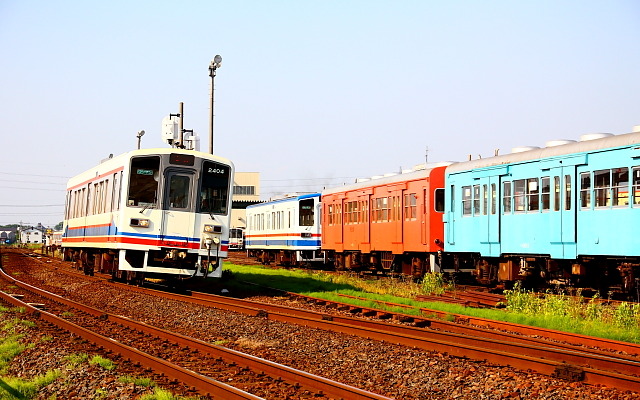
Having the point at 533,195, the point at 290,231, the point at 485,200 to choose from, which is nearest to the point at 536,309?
the point at 533,195

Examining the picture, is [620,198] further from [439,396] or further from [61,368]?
[61,368]

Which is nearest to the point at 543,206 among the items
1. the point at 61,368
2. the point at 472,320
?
the point at 472,320

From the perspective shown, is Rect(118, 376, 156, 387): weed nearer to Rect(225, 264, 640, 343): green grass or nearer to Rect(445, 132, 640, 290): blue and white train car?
Rect(225, 264, 640, 343): green grass

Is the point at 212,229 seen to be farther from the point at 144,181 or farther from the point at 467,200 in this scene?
the point at 467,200

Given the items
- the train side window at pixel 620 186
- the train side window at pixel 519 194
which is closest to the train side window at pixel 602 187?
the train side window at pixel 620 186

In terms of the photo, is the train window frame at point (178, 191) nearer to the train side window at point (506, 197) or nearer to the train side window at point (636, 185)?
the train side window at point (506, 197)

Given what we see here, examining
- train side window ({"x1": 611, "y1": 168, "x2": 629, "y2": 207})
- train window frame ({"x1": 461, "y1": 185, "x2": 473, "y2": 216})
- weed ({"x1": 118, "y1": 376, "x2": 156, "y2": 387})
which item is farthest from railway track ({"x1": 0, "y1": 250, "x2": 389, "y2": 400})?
train window frame ({"x1": 461, "y1": 185, "x2": 473, "y2": 216})

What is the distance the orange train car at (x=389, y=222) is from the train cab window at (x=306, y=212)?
161 centimetres

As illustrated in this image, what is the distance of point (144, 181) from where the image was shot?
18.8m

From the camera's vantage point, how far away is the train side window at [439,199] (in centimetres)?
2239

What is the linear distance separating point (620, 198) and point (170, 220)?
33.7 ft

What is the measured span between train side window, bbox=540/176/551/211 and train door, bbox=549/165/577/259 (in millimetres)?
173

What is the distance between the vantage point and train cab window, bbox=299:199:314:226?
34.2 m

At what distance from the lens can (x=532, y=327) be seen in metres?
12.3
